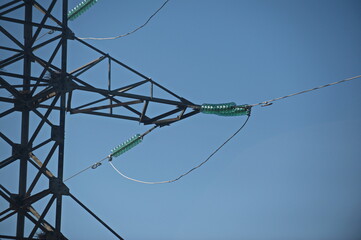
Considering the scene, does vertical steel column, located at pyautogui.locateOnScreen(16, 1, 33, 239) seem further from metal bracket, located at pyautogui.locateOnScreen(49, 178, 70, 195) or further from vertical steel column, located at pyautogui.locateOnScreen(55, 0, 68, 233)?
metal bracket, located at pyautogui.locateOnScreen(49, 178, 70, 195)

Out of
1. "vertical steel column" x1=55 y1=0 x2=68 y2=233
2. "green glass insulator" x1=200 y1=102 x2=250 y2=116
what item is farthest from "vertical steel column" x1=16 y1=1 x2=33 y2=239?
"green glass insulator" x1=200 y1=102 x2=250 y2=116

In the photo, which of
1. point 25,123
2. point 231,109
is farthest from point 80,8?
point 231,109

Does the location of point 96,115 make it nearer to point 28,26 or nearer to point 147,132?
point 147,132

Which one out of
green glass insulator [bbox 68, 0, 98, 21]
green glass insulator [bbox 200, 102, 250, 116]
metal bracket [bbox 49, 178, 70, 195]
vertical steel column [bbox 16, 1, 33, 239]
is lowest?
metal bracket [bbox 49, 178, 70, 195]

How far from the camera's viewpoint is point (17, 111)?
78.2 ft

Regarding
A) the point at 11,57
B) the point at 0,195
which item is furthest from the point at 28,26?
the point at 0,195

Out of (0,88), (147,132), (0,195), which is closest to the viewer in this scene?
(0,195)

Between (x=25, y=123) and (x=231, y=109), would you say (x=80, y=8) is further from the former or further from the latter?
(x=231, y=109)

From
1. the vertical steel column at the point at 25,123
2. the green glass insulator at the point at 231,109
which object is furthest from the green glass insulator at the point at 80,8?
the green glass insulator at the point at 231,109

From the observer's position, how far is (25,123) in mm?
23594

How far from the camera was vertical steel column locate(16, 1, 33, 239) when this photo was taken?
74.6 ft

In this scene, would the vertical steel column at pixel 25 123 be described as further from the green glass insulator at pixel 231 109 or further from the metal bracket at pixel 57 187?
the green glass insulator at pixel 231 109

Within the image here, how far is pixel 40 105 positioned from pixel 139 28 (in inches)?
188

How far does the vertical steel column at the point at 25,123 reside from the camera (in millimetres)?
22750
